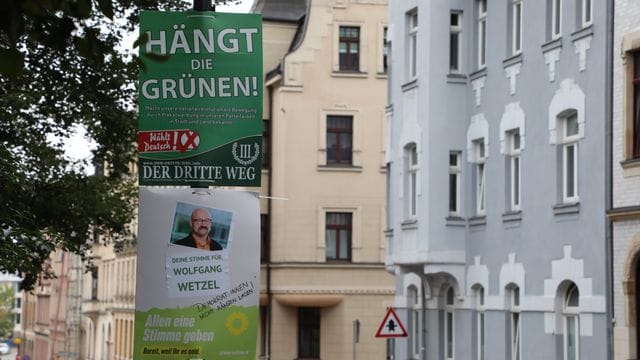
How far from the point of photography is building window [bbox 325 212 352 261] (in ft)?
160

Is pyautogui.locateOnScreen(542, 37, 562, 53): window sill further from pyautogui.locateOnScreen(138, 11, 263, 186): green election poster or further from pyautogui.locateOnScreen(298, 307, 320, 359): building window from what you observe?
pyautogui.locateOnScreen(298, 307, 320, 359): building window

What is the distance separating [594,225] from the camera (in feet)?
84.5

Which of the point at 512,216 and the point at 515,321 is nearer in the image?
the point at 512,216

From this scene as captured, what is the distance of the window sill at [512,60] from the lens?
1149 inches

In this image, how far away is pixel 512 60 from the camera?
96.7 feet

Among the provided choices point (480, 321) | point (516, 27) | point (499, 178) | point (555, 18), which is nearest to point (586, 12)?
point (555, 18)

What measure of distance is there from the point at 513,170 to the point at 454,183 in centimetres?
259

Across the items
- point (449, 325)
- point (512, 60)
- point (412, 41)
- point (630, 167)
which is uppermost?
point (412, 41)

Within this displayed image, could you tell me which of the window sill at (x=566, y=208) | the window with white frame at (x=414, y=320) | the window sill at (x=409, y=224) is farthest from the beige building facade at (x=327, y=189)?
the window sill at (x=566, y=208)

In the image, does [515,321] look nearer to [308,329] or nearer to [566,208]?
[566,208]

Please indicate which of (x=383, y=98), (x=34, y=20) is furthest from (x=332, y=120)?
(x=34, y=20)

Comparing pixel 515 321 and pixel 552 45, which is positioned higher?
pixel 552 45

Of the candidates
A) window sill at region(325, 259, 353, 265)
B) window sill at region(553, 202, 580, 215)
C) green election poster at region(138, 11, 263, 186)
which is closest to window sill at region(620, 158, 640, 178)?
window sill at region(553, 202, 580, 215)

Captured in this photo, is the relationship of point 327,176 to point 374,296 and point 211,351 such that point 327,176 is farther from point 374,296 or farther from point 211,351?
point 211,351
